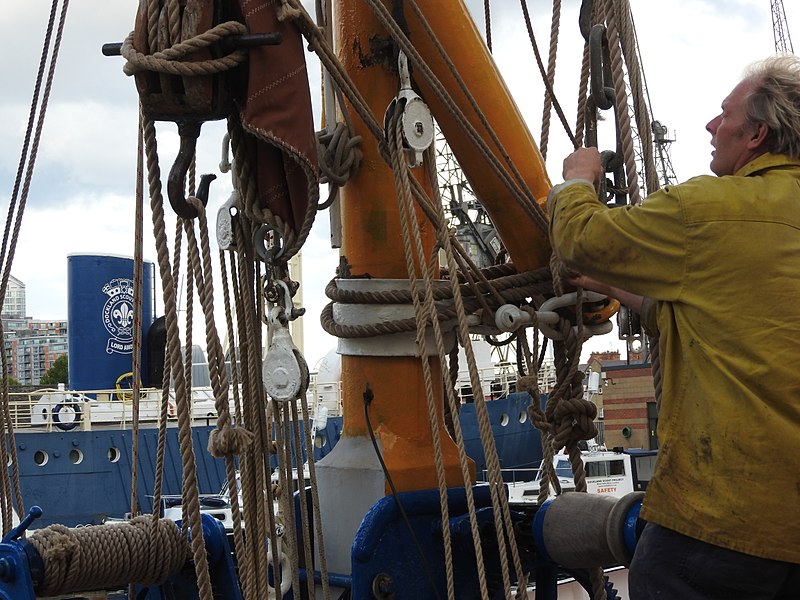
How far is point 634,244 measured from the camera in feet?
6.22

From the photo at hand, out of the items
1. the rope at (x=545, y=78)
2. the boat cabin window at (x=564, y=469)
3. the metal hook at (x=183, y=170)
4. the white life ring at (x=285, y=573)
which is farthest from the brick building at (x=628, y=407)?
the metal hook at (x=183, y=170)

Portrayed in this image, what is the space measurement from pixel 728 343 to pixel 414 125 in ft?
4.04

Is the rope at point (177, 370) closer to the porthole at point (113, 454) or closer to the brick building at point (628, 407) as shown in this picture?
the porthole at point (113, 454)

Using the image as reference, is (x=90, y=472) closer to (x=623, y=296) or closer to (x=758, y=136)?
→ (x=623, y=296)

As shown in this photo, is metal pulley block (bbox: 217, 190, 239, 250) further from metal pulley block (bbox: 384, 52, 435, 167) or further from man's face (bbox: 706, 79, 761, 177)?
man's face (bbox: 706, 79, 761, 177)

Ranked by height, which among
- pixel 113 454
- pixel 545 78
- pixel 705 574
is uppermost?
pixel 545 78

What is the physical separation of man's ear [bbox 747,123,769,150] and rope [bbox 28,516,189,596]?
1.94m

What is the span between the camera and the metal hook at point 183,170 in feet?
8.11

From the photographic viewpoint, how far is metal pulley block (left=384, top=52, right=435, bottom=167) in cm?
272

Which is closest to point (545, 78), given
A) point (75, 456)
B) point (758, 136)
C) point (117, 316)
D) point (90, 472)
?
point (758, 136)

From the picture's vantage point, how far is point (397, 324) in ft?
10.2

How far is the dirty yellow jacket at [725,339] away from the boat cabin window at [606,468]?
45.5ft

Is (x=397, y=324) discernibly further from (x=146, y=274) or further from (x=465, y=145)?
(x=146, y=274)

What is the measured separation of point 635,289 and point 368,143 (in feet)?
5.00
